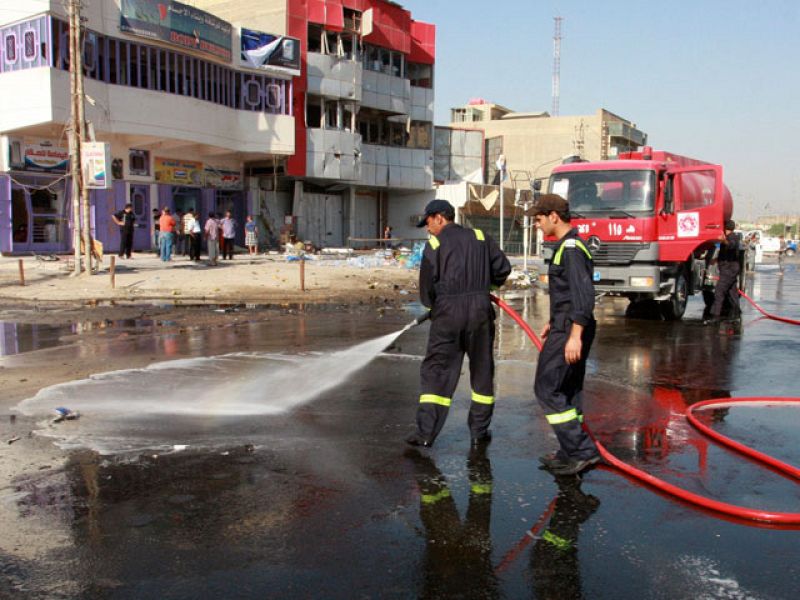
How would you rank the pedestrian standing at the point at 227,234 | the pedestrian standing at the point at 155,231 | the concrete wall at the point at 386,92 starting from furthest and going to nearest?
the concrete wall at the point at 386,92 → the pedestrian standing at the point at 155,231 → the pedestrian standing at the point at 227,234

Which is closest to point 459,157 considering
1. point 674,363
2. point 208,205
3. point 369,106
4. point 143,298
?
point 369,106

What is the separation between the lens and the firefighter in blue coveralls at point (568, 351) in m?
4.61

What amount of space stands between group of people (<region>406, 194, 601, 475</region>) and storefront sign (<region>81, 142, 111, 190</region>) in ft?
47.3

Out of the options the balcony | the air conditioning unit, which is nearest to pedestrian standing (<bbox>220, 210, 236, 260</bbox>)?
the air conditioning unit

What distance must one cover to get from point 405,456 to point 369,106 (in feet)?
118

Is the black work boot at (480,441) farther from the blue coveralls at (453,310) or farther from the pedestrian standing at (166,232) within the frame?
the pedestrian standing at (166,232)

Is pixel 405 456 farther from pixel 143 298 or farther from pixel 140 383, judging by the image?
pixel 143 298

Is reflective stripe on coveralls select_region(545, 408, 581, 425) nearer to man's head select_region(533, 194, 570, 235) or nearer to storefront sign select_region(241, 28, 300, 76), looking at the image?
man's head select_region(533, 194, 570, 235)

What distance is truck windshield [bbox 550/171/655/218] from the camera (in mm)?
13219

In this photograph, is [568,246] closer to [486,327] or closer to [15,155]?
[486,327]

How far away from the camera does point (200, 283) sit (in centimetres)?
1869

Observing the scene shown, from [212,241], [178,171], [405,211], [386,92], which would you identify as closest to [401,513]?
[212,241]

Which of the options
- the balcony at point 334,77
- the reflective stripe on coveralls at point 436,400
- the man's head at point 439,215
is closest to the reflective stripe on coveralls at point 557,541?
the reflective stripe on coveralls at point 436,400

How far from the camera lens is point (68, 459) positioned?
4891 mm
